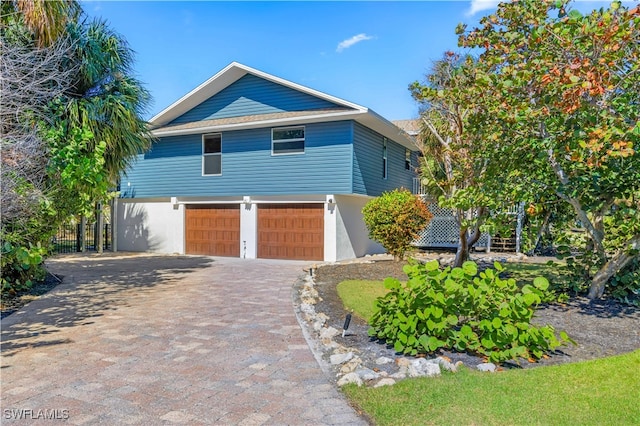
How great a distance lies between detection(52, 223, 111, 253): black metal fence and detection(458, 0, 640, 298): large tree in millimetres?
17157

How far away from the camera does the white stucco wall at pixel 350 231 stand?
50.0 ft

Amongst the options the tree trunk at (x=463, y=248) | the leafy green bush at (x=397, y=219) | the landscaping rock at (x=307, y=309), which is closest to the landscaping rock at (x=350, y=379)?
the landscaping rock at (x=307, y=309)

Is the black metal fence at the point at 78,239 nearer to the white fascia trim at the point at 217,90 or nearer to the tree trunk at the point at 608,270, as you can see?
the white fascia trim at the point at 217,90

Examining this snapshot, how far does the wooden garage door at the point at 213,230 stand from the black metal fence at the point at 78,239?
457cm

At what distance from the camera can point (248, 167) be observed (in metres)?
16.1

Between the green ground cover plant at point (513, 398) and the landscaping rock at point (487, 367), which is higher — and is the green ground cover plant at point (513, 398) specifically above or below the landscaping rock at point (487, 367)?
below

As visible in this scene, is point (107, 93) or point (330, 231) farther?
point (330, 231)

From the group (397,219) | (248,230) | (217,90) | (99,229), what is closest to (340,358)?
(397,219)

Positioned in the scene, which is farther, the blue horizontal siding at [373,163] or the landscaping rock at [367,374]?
the blue horizontal siding at [373,163]

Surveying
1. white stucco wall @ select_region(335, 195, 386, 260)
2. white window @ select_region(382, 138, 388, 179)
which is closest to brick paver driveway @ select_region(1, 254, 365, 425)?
white stucco wall @ select_region(335, 195, 386, 260)

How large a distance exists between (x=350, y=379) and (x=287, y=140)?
12198mm

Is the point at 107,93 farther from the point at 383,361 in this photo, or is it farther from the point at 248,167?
the point at 383,361

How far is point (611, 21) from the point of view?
5559 mm

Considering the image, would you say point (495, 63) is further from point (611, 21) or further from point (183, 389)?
point (183, 389)
